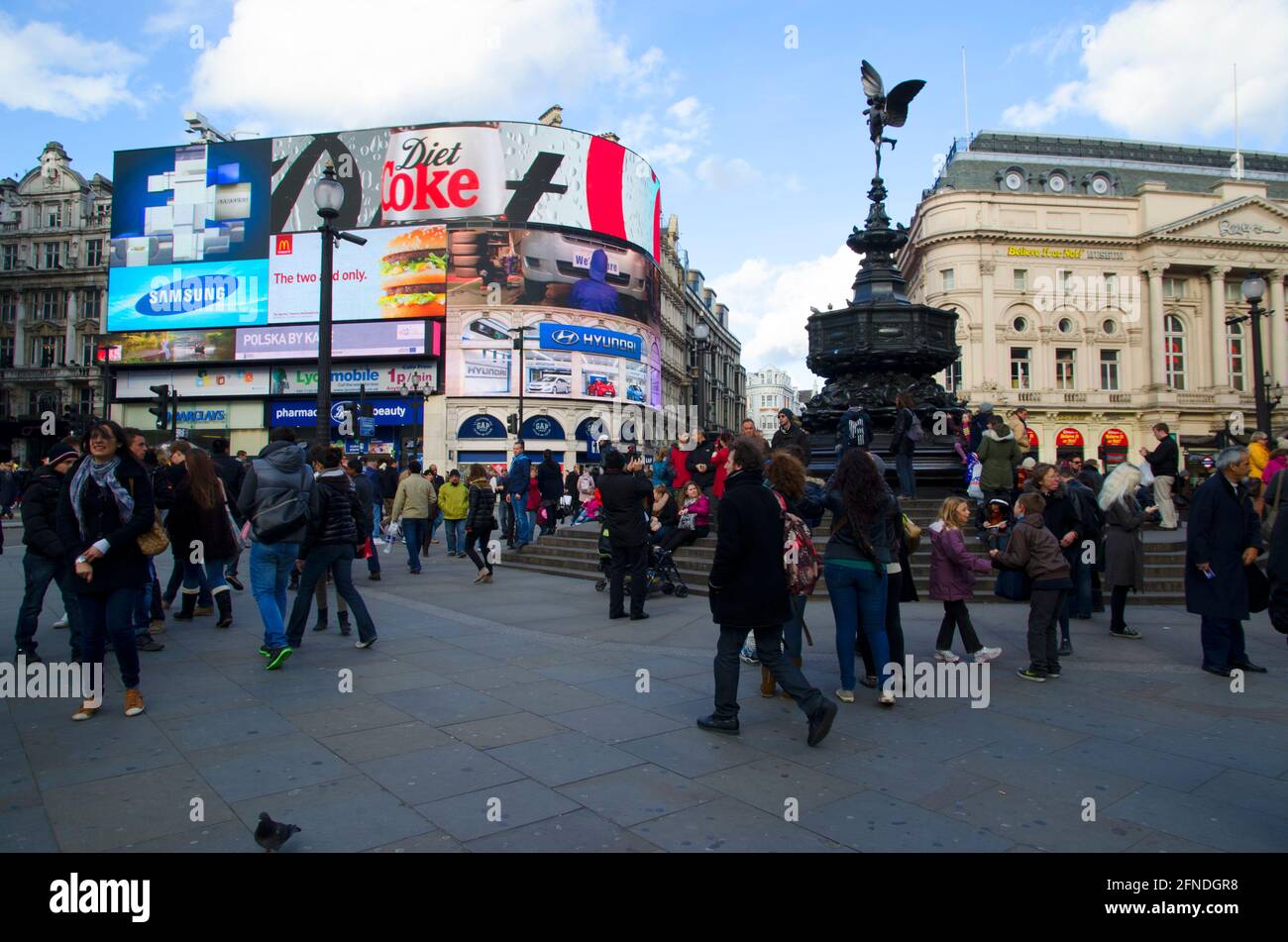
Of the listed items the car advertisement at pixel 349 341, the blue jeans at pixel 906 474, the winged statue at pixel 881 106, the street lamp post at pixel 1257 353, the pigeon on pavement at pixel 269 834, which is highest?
the car advertisement at pixel 349 341

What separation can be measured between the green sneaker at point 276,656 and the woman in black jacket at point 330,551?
23.2 inches

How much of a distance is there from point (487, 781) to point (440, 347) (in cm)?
4459

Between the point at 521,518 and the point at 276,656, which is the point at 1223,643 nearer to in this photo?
the point at 276,656

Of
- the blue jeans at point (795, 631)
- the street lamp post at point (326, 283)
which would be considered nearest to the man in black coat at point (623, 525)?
the blue jeans at point (795, 631)

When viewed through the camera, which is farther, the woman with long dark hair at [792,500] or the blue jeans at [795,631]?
the blue jeans at [795,631]

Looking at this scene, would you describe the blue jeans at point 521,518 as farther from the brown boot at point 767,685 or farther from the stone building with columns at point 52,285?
the stone building with columns at point 52,285

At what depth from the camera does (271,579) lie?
6801 millimetres

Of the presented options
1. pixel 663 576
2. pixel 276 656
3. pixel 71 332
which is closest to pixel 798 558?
pixel 276 656

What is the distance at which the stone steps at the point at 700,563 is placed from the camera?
32.3ft

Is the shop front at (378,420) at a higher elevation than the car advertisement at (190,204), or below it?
below

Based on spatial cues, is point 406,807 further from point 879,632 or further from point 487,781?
point 879,632

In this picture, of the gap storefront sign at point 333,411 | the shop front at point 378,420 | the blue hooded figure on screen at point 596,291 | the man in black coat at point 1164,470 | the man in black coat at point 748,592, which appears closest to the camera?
the man in black coat at point 748,592

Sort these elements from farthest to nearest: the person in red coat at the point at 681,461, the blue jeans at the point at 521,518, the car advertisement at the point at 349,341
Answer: the car advertisement at the point at 349,341
the blue jeans at the point at 521,518
the person in red coat at the point at 681,461
